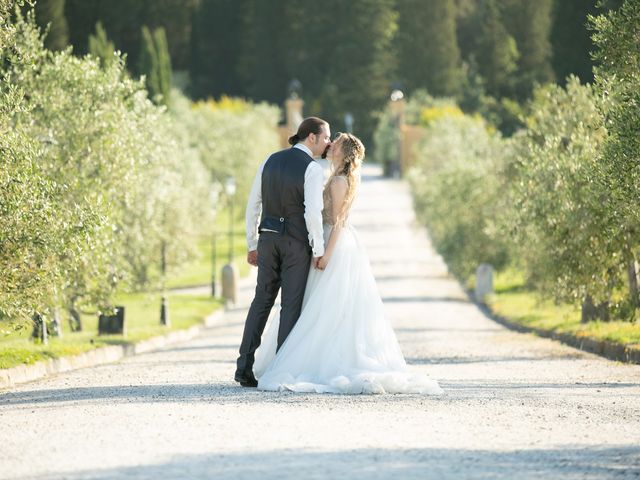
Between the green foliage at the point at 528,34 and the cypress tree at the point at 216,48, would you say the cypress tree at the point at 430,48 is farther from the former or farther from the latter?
the green foliage at the point at 528,34

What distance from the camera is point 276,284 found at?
44.3ft

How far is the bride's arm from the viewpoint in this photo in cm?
1351

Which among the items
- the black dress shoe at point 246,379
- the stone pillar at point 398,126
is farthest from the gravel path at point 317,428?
the stone pillar at point 398,126

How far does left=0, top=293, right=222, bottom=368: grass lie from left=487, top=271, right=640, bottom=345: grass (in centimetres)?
783

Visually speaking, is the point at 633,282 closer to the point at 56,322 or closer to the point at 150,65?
the point at 56,322

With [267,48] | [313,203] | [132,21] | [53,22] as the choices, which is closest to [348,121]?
[267,48]

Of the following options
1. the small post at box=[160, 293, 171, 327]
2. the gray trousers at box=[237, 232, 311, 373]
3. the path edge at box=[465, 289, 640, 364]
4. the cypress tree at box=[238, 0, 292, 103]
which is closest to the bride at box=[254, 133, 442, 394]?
the gray trousers at box=[237, 232, 311, 373]

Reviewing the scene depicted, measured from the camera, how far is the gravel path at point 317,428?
852 cm

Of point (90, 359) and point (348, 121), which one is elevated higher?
point (348, 121)

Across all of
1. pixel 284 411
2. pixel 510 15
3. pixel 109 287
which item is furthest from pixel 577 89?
pixel 510 15

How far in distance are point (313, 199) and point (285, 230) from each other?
432 millimetres

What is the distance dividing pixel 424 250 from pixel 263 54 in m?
47.6

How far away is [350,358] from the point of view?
13328 mm

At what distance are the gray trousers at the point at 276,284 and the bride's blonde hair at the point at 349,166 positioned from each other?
0.57 meters
